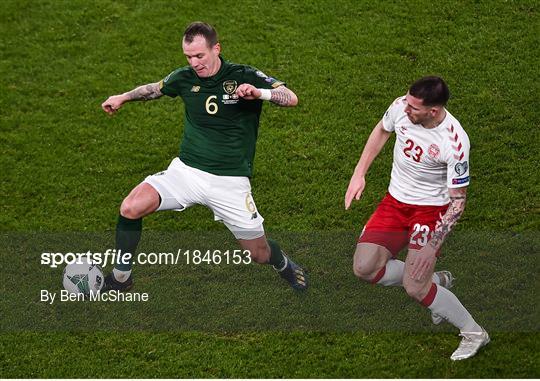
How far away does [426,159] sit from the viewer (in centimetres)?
880

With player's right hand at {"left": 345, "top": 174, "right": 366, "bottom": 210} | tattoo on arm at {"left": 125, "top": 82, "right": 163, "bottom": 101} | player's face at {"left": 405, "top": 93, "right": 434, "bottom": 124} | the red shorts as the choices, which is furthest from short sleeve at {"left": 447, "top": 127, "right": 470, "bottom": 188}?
tattoo on arm at {"left": 125, "top": 82, "right": 163, "bottom": 101}

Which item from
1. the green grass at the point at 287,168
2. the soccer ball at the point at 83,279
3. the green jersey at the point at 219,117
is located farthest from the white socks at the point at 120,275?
the green jersey at the point at 219,117

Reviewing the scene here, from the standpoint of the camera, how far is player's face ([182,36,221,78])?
9164 mm

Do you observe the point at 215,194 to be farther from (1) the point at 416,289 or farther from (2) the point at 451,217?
(2) the point at 451,217

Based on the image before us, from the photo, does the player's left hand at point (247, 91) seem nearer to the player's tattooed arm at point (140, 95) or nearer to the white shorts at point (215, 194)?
the white shorts at point (215, 194)

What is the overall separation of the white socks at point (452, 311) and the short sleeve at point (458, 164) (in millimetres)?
959

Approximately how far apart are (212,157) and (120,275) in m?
1.45

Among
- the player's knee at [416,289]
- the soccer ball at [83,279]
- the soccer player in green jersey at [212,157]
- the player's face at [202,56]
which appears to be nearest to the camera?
the player's knee at [416,289]

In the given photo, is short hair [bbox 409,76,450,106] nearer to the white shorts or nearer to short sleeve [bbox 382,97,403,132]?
short sleeve [bbox 382,97,403,132]

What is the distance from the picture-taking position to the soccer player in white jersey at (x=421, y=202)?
8594mm

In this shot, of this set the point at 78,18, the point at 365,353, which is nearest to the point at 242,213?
the point at 365,353

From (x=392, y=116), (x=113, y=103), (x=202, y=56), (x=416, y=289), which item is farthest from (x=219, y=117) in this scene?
(x=416, y=289)

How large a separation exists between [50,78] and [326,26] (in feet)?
11.9

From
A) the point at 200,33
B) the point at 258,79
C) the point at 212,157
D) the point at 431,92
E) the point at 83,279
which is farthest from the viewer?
the point at 83,279
